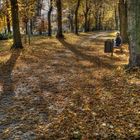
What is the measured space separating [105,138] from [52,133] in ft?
4.39

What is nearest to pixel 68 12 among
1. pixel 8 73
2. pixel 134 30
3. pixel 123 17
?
pixel 123 17

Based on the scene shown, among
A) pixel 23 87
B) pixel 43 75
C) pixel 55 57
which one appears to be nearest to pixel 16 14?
pixel 55 57

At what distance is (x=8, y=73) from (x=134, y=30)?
20.2ft

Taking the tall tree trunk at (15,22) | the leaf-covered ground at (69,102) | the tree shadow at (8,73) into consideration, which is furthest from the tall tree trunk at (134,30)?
the tall tree trunk at (15,22)

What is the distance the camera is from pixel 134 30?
51.2 ft

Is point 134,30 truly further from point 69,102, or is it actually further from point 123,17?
point 123,17

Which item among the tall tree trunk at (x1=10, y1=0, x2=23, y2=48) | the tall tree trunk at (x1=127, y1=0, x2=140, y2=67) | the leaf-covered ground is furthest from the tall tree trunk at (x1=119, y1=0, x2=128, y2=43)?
the tall tree trunk at (x1=127, y1=0, x2=140, y2=67)

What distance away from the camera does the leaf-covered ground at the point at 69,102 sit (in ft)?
28.5

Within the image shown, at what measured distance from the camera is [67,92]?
12477mm

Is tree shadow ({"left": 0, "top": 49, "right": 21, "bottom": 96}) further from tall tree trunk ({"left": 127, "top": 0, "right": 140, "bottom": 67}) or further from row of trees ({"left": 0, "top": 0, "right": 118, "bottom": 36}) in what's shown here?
row of trees ({"left": 0, "top": 0, "right": 118, "bottom": 36})

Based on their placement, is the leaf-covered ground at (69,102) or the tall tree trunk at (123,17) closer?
the leaf-covered ground at (69,102)

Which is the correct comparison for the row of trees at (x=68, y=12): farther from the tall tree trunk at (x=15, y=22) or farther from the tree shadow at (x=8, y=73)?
the tree shadow at (x=8, y=73)

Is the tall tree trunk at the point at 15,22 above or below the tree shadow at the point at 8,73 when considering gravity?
above

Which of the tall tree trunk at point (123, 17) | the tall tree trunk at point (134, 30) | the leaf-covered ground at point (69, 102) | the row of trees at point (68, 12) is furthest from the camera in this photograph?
the row of trees at point (68, 12)
